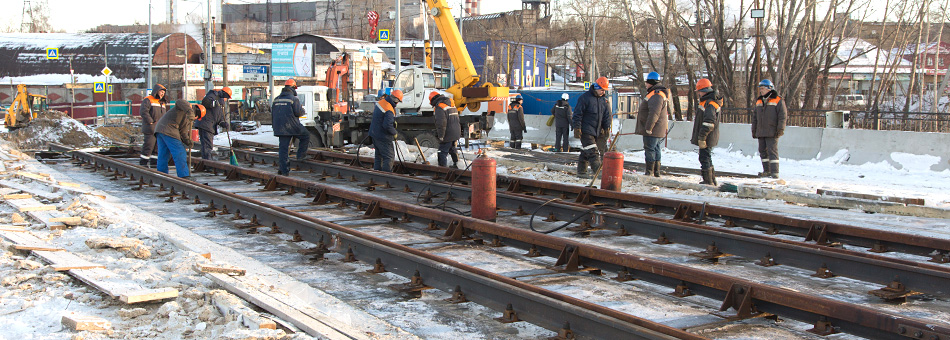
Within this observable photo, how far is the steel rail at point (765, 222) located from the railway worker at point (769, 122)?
481 centimetres

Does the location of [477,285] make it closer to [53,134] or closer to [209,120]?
[209,120]

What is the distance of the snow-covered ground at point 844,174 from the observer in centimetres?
1261

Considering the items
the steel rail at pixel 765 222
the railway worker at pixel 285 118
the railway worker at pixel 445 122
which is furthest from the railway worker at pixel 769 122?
the railway worker at pixel 285 118

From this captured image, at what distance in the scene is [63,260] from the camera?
616 cm

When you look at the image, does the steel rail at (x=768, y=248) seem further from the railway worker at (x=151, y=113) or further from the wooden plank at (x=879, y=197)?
the railway worker at (x=151, y=113)

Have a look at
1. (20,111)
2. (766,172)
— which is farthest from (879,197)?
(20,111)

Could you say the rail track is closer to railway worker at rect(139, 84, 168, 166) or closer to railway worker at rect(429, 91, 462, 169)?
railway worker at rect(429, 91, 462, 169)

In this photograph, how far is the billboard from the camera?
4438 centimetres

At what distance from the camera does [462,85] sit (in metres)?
20.4

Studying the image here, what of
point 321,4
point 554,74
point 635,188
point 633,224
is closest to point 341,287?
point 633,224

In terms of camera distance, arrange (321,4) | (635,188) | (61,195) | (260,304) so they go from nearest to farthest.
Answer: (260,304) → (61,195) → (635,188) → (321,4)

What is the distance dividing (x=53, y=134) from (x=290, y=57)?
21444mm

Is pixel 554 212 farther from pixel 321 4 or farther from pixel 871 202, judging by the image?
pixel 321 4

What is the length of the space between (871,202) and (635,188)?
12.1 ft
